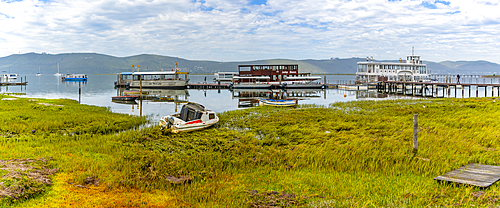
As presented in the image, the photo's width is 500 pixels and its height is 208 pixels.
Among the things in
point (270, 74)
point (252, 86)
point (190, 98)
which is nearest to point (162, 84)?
point (252, 86)

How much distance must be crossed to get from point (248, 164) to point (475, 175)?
7658 millimetres

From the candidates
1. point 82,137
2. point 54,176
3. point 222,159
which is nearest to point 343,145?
point 222,159

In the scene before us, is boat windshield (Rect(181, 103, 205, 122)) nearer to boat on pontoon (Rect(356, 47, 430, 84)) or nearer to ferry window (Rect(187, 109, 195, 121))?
ferry window (Rect(187, 109, 195, 121))

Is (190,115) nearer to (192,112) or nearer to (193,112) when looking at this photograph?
(192,112)

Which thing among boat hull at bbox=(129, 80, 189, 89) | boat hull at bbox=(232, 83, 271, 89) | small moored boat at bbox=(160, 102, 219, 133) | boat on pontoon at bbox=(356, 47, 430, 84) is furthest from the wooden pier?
small moored boat at bbox=(160, 102, 219, 133)

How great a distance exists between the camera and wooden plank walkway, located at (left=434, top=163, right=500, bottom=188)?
9.25 metres

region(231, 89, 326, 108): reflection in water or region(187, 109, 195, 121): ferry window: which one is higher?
region(231, 89, 326, 108): reflection in water

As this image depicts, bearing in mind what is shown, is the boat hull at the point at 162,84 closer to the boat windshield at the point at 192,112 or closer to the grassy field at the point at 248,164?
the boat windshield at the point at 192,112

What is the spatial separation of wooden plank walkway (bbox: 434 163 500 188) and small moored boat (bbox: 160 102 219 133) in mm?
14076

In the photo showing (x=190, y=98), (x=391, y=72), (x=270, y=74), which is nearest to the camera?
(x=190, y=98)

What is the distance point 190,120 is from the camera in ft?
70.6

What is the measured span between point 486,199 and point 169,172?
9563 mm

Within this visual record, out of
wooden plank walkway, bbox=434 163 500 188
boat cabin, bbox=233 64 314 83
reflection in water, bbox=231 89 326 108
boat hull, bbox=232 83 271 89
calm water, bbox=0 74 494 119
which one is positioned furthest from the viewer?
boat cabin, bbox=233 64 314 83

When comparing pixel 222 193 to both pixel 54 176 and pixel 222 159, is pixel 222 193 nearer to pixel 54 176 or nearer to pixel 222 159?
pixel 222 159
